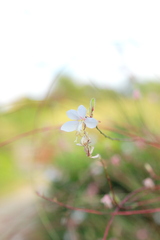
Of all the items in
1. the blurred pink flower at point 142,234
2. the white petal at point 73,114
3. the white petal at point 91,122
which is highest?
the white petal at point 73,114

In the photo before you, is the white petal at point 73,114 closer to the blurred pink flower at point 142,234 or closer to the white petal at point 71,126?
the white petal at point 71,126

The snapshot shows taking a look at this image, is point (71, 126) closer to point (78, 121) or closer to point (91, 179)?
point (78, 121)

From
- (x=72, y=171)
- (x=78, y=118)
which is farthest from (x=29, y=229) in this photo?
(x=78, y=118)

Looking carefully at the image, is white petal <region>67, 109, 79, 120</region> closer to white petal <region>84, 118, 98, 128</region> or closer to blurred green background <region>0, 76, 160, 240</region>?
white petal <region>84, 118, 98, 128</region>

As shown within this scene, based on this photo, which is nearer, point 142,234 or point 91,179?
point 142,234

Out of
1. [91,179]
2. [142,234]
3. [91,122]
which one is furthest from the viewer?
[91,179]

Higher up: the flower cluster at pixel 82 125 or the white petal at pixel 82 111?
the white petal at pixel 82 111

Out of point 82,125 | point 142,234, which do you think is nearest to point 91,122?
point 82,125

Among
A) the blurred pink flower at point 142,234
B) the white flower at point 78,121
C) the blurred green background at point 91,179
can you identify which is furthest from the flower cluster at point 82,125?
the blurred pink flower at point 142,234

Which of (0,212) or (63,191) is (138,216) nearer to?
(63,191)
